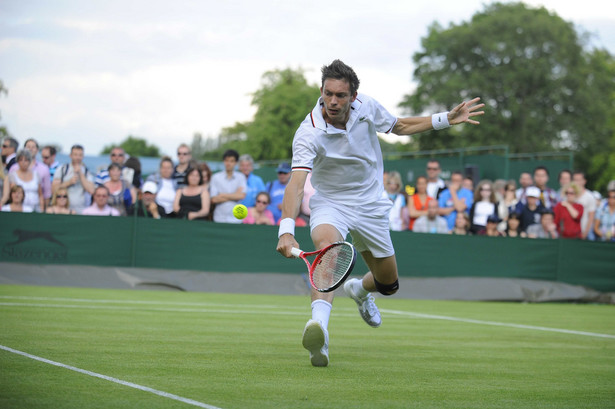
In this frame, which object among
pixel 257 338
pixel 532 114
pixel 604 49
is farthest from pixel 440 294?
pixel 604 49

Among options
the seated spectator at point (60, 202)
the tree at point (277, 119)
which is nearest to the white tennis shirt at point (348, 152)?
the seated spectator at point (60, 202)

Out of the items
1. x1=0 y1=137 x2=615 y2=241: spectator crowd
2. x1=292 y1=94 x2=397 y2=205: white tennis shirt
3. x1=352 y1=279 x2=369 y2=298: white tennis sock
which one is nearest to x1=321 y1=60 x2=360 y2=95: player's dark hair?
x1=292 y1=94 x2=397 y2=205: white tennis shirt

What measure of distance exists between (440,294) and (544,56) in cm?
4232

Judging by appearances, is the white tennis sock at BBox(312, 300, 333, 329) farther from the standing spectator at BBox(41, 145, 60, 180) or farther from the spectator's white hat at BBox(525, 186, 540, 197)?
the spectator's white hat at BBox(525, 186, 540, 197)

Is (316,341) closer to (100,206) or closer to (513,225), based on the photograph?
(100,206)

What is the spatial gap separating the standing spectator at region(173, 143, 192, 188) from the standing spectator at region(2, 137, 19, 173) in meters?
2.75

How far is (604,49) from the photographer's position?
65938 mm

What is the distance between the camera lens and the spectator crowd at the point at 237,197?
45.8 ft

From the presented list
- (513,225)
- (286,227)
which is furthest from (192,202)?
(286,227)

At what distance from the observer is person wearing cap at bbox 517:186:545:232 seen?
52.1ft

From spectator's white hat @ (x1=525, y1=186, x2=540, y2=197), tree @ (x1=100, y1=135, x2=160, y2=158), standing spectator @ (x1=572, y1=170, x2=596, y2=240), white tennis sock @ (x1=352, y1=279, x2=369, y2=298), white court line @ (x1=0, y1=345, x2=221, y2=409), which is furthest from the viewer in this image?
tree @ (x1=100, y1=135, x2=160, y2=158)

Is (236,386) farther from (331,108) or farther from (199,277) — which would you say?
(199,277)

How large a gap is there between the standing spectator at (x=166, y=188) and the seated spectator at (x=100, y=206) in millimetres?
795

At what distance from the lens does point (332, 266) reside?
572 centimetres
